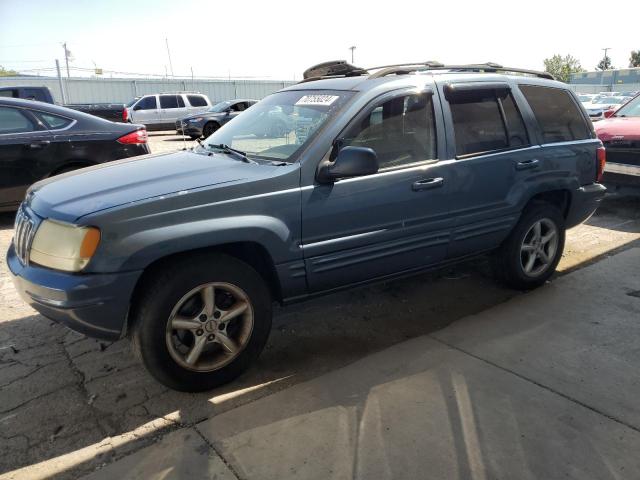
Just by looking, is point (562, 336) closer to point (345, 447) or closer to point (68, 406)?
point (345, 447)

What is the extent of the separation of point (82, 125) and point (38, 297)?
4463 millimetres

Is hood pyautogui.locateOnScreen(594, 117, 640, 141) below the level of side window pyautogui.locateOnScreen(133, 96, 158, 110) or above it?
below

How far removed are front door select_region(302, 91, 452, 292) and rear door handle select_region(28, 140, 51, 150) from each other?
4577 millimetres

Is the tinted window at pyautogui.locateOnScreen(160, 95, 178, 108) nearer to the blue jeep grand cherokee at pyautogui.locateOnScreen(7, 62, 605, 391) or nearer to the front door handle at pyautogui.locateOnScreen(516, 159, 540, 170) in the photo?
the blue jeep grand cherokee at pyautogui.locateOnScreen(7, 62, 605, 391)

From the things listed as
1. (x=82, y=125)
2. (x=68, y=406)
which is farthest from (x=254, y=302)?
(x=82, y=125)

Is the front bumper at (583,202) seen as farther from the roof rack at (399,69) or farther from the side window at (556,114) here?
the roof rack at (399,69)

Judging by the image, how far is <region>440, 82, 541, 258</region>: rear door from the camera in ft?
12.3

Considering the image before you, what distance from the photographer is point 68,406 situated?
2.84m

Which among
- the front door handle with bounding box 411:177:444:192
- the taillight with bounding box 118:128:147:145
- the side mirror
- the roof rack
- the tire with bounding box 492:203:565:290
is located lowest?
the tire with bounding box 492:203:565:290

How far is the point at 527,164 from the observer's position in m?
4.07

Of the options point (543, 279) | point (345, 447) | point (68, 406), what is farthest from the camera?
point (543, 279)

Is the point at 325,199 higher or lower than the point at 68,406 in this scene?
higher

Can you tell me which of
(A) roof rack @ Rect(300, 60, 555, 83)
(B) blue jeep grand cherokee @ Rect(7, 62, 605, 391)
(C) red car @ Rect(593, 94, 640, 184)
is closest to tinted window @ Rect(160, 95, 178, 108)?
(C) red car @ Rect(593, 94, 640, 184)

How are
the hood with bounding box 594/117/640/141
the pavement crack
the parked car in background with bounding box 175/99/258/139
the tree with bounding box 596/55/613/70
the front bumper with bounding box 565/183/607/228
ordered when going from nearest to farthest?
the pavement crack
the front bumper with bounding box 565/183/607/228
the hood with bounding box 594/117/640/141
the parked car in background with bounding box 175/99/258/139
the tree with bounding box 596/55/613/70
